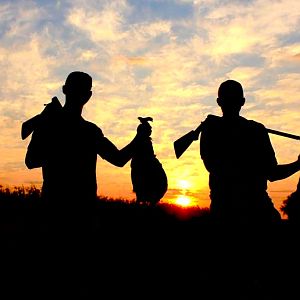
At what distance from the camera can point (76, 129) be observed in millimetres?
6000

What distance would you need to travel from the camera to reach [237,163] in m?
6.27

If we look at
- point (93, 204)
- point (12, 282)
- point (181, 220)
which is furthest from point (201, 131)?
point (181, 220)

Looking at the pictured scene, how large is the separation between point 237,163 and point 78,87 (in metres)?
1.74

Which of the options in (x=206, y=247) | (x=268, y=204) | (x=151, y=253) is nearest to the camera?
(x=268, y=204)

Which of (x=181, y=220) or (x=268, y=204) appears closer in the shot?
(x=268, y=204)

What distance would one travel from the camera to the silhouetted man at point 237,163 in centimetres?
618

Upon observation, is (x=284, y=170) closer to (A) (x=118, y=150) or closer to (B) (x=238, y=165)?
(B) (x=238, y=165)

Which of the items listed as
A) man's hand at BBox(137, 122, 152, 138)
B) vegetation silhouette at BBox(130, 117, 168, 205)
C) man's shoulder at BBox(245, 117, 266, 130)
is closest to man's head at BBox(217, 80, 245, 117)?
man's shoulder at BBox(245, 117, 266, 130)

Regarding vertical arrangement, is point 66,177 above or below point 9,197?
below

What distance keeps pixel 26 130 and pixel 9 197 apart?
1003 cm

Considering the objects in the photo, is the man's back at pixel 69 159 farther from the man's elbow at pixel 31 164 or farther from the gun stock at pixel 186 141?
the gun stock at pixel 186 141

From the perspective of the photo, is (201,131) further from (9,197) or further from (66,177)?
(9,197)

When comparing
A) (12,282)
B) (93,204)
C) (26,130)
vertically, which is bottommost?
(12,282)

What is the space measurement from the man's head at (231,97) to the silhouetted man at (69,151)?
133cm
